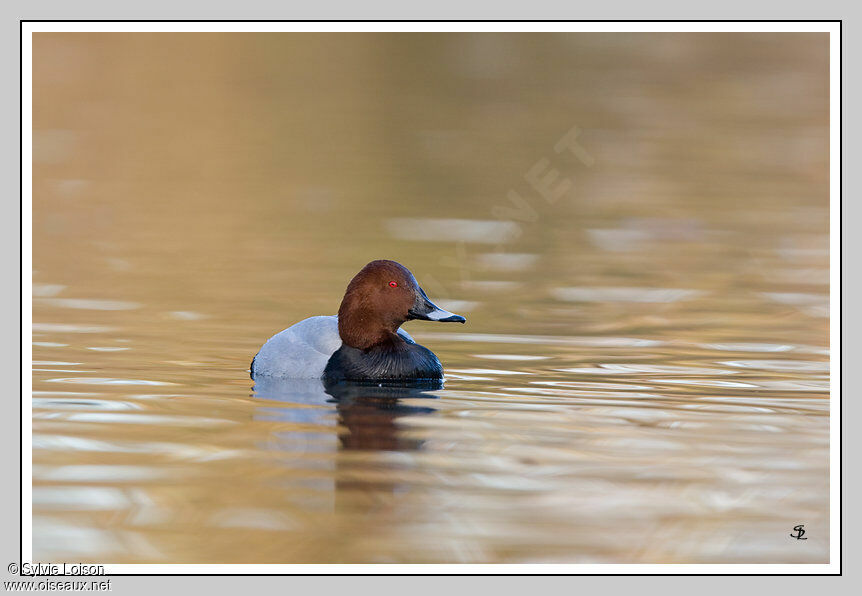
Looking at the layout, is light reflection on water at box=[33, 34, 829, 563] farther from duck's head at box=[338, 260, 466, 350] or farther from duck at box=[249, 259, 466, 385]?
duck's head at box=[338, 260, 466, 350]

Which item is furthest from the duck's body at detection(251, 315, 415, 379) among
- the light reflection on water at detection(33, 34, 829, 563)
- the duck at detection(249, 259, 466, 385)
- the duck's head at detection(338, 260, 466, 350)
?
the light reflection on water at detection(33, 34, 829, 563)

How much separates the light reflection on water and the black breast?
0.28 m

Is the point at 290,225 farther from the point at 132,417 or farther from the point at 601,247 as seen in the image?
the point at 132,417

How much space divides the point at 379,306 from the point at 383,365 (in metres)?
0.43

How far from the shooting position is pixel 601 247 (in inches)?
544

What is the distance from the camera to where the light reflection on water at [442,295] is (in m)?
6.14

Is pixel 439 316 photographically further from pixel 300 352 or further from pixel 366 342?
pixel 300 352

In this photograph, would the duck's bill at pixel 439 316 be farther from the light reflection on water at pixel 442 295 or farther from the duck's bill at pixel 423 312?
the light reflection on water at pixel 442 295

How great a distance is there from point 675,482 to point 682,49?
65.3 feet

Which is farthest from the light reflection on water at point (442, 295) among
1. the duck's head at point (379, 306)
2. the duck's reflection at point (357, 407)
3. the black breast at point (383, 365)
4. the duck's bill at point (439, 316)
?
the duck's head at point (379, 306)

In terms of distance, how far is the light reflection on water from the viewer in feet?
20.2

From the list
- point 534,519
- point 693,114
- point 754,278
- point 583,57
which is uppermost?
point 583,57

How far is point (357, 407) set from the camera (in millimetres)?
8031

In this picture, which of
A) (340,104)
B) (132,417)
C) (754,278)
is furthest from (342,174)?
(132,417)
